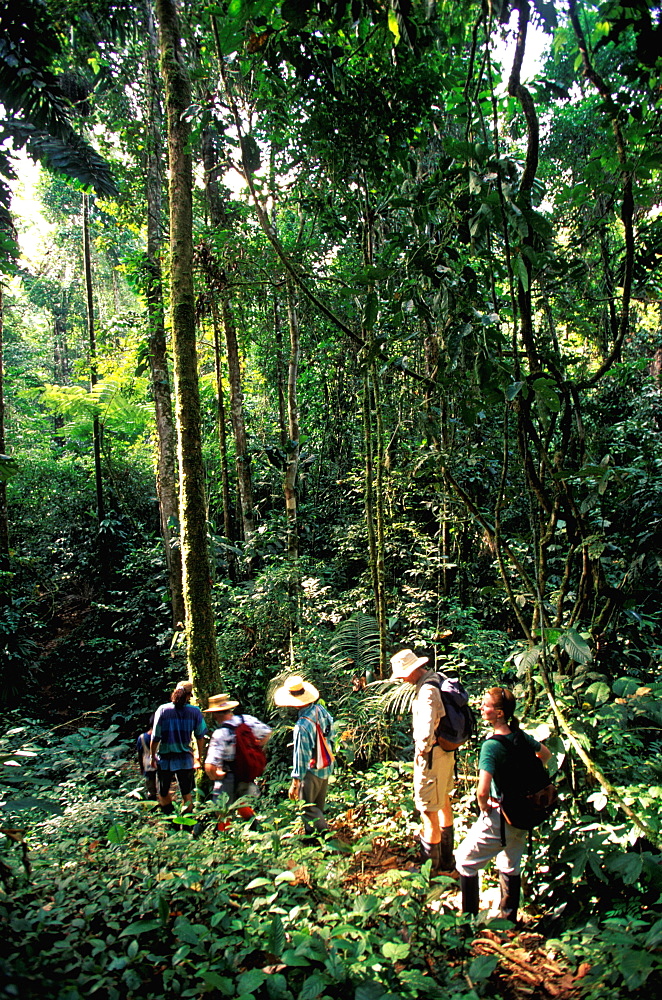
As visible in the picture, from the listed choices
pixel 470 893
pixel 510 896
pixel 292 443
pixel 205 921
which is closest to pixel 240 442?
pixel 292 443

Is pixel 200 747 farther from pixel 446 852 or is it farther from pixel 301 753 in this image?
pixel 446 852

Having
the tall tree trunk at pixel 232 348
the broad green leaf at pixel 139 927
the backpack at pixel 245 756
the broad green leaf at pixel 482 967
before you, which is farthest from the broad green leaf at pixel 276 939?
the tall tree trunk at pixel 232 348

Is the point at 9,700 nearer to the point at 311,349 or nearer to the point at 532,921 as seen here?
the point at 532,921

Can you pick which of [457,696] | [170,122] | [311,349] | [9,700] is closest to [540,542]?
[457,696]

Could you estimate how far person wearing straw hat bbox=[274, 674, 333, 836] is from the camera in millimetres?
4469

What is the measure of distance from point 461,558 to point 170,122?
7.50m

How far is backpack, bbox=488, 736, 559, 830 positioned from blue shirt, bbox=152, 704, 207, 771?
3.09 metres

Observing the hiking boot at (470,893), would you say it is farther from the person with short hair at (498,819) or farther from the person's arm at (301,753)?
the person's arm at (301,753)

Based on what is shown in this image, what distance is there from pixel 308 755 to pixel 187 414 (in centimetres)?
330

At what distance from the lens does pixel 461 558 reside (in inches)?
377

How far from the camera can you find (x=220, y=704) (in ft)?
16.2

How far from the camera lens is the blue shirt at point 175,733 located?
211 inches

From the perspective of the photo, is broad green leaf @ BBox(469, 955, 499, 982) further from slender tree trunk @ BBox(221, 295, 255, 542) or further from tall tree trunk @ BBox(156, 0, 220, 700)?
slender tree trunk @ BBox(221, 295, 255, 542)

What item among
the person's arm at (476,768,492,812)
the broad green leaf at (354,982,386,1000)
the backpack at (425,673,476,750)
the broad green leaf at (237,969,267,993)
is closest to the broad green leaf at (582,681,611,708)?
the person's arm at (476,768,492,812)
